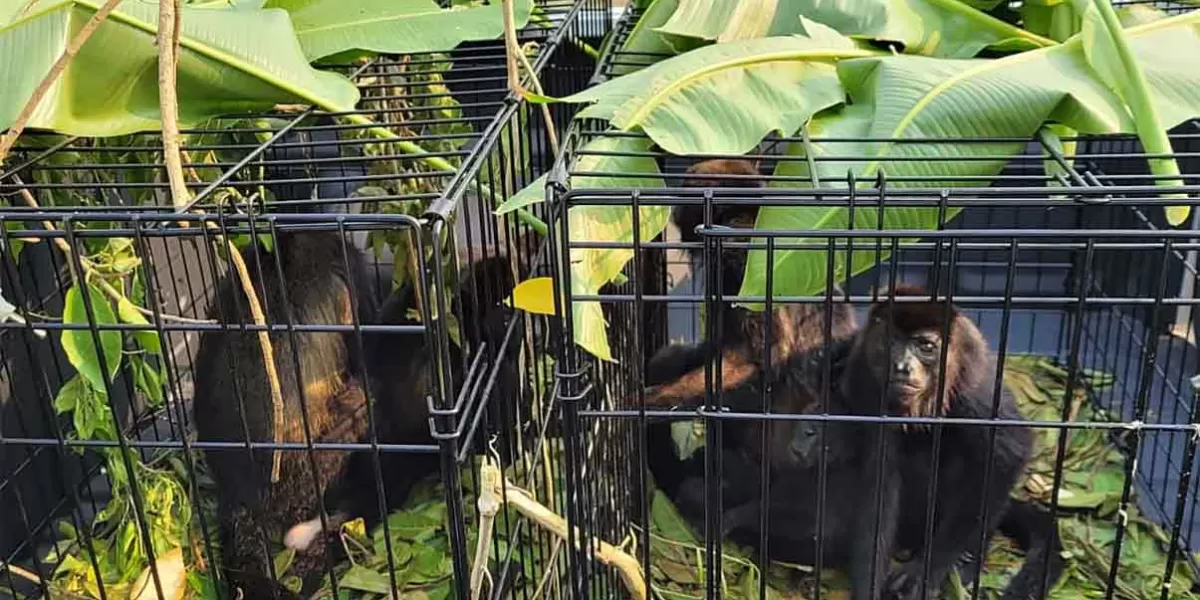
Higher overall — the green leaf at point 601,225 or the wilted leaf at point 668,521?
the green leaf at point 601,225

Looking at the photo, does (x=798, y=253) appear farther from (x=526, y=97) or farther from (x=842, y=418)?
(x=526, y=97)

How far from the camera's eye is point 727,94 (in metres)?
1.21

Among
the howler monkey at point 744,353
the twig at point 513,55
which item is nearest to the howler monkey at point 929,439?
the howler monkey at point 744,353

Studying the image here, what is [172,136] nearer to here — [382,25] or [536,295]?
[536,295]

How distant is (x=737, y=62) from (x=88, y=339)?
2.60ft

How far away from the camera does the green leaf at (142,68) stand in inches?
46.8

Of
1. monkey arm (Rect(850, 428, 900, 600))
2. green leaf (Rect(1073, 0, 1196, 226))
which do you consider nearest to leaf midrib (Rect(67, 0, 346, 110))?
green leaf (Rect(1073, 0, 1196, 226))

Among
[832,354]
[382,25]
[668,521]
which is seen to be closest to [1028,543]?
[832,354]

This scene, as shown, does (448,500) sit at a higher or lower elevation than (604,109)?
lower

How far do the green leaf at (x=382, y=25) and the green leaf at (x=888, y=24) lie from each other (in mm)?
273

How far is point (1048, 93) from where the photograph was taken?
1.17 m

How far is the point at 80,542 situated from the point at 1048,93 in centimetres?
162

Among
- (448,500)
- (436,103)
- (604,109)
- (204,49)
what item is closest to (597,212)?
(604,109)

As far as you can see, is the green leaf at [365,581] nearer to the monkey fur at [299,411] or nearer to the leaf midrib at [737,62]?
the monkey fur at [299,411]
